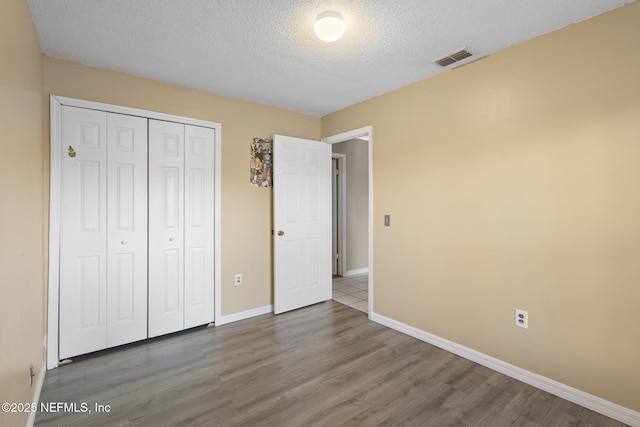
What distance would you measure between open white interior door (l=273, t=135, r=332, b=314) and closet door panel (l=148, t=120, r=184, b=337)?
3.24ft

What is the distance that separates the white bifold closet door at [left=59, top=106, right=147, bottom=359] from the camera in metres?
2.32

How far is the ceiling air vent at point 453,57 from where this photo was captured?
7.28 feet

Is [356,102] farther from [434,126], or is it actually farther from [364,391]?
[364,391]

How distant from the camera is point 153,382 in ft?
6.84

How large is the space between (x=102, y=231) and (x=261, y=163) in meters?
1.63

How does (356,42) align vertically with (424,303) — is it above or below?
above

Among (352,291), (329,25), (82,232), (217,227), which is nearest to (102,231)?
(82,232)

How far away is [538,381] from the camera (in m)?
2.03

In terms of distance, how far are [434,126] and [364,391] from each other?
222 cm

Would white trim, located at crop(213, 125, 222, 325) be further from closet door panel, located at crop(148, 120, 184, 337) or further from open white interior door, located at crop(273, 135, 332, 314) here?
open white interior door, located at crop(273, 135, 332, 314)

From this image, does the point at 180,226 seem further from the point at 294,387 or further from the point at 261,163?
the point at 294,387

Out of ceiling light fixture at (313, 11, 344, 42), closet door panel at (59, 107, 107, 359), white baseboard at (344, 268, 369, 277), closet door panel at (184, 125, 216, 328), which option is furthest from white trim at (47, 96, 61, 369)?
white baseboard at (344, 268, 369, 277)

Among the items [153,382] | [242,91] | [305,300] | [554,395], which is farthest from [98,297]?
[554,395]


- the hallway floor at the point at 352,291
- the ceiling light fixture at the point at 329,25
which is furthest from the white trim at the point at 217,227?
the ceiling light fixture at the point at 329,25
